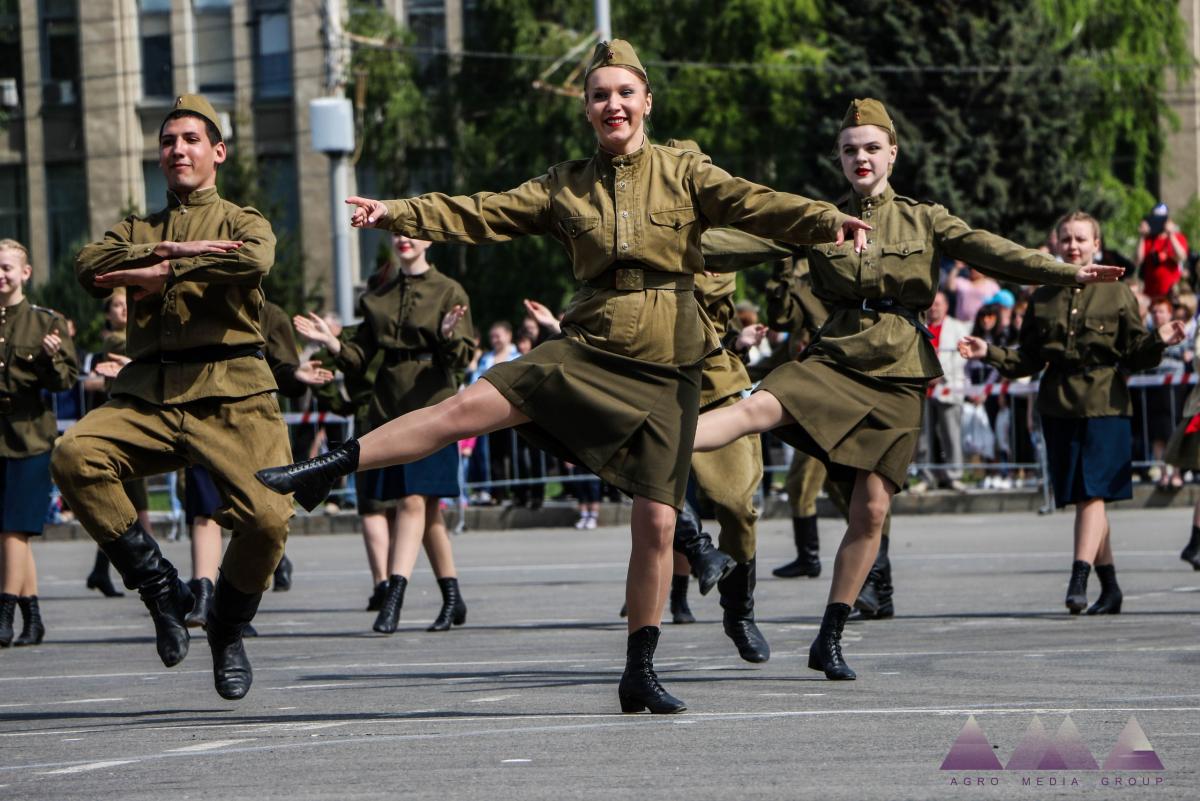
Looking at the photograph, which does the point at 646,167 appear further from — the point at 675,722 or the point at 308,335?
the point at 308,335

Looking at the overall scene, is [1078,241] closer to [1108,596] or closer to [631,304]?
[1108,596]

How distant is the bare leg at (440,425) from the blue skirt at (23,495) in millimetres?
4662

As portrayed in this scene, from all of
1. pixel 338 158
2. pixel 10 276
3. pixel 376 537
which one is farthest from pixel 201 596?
pixel 338 158

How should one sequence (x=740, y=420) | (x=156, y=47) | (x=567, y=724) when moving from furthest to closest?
1. (x=156, y=47)
2. (x=740, y=420)
3. (x=567, y=724)

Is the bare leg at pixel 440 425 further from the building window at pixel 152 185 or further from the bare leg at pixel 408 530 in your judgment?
the building window at pixel 152 185

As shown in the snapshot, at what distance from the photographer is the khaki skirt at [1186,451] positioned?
12375mm

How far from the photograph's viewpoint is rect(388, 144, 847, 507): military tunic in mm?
7277

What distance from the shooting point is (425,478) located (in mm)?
11719

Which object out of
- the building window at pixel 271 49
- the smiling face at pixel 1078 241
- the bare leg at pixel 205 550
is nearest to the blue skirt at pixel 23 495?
the bare leg at pixel 205 550

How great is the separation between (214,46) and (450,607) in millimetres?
40389

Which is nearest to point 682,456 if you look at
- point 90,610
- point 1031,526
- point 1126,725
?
point 1126,725

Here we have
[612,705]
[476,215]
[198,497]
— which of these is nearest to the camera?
[476,215]

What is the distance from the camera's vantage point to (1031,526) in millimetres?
18312

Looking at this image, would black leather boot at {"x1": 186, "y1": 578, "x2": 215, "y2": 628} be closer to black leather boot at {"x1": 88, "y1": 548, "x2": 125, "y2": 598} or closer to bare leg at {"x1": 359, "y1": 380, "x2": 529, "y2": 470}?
black leather boot at {"x1": 88, "y1": 548, "x2": 125, "y2": 598}
